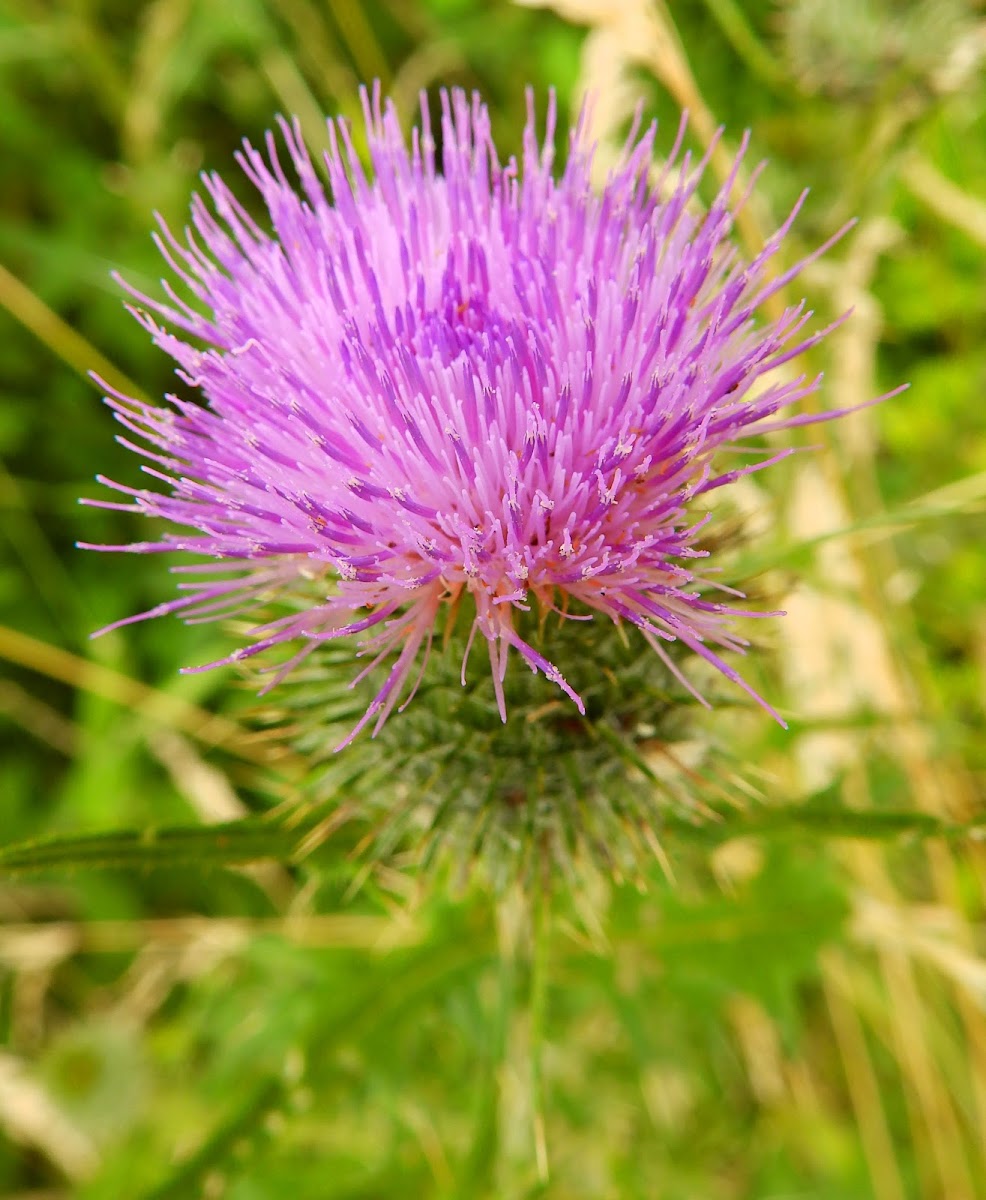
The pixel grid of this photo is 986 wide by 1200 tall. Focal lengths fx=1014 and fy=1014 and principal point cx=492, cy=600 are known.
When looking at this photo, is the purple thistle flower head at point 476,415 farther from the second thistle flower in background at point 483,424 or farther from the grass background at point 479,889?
the grass background at point 479,889

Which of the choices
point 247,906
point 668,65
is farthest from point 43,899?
point 668,65

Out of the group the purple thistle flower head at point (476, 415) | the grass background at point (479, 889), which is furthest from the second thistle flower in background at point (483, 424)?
the grass background at point (479, 889)

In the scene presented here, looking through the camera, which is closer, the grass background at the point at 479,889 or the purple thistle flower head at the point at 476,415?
the purple thistle flower head at the point at 476,415

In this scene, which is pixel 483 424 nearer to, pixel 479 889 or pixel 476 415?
pixel 476 415

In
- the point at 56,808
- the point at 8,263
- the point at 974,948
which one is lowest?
the point at 974,948

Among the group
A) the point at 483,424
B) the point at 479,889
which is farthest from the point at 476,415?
the point at 479,889

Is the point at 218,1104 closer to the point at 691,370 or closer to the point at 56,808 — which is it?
the point at 56,808
